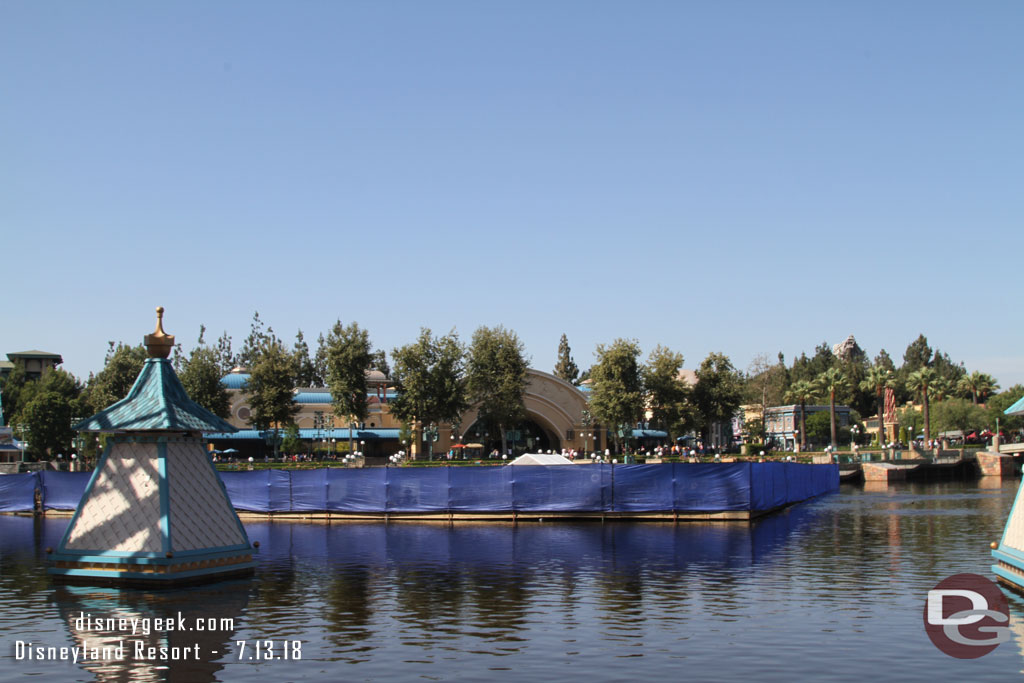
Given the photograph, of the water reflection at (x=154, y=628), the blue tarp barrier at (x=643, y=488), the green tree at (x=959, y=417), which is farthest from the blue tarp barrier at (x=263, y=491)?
the green tree at (x=959, y=417)

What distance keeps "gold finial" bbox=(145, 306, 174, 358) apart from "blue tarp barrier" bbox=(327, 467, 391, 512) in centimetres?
2058

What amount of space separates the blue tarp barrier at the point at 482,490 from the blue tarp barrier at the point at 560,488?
0.39m

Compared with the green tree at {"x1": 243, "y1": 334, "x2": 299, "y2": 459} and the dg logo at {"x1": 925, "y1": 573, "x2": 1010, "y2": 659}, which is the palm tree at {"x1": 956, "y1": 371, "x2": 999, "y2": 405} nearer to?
the green tree at {"x1": 243, "y1": 334, "x2": 299, "y2": 459}

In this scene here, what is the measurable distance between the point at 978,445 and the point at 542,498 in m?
82.4

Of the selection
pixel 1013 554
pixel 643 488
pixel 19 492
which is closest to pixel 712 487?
pixel 643 488

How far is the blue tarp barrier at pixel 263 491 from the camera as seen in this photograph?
50375mm

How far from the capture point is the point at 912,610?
75.0ft

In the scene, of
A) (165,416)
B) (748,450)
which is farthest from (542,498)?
(748,450)

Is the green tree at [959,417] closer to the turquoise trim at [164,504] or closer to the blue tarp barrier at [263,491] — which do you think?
the blue tarp barrier at [263,491]

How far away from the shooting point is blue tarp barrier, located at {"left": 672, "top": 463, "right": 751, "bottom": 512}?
4541 centimetres

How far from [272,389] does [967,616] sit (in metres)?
77.8

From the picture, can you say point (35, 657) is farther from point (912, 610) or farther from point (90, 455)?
point (90, 455)

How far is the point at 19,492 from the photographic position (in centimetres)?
5534

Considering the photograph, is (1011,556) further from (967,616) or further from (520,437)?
(520,437)
